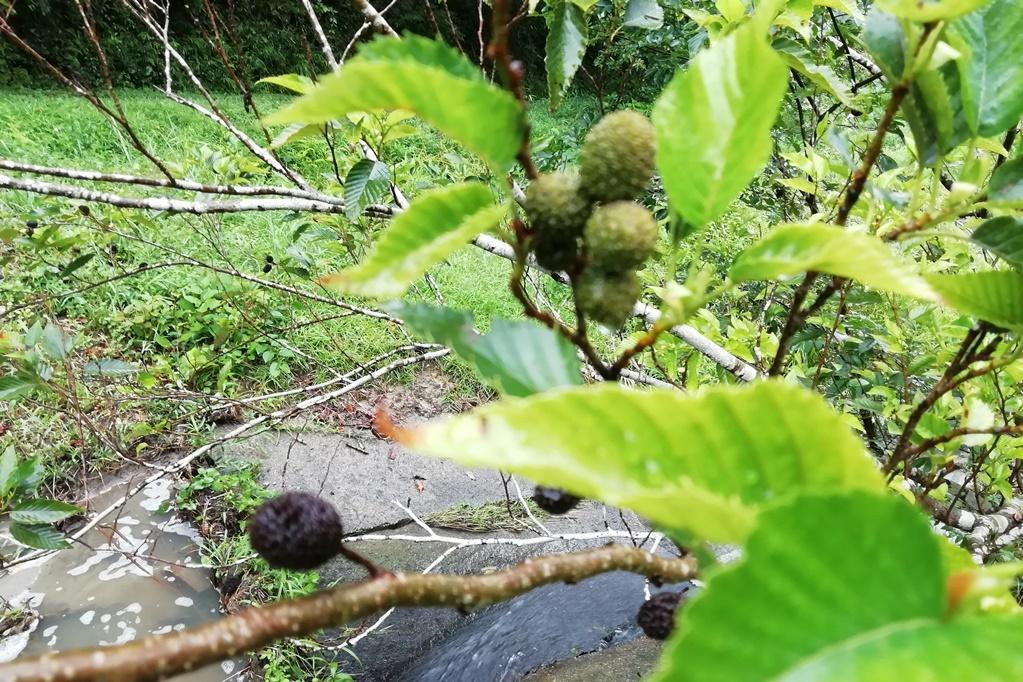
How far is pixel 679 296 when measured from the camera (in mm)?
446

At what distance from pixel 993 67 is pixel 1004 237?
0.44ft

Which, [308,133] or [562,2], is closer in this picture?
[562,2]

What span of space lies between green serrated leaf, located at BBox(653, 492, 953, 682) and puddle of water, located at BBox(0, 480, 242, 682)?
2.67 metres

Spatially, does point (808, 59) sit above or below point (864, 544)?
above

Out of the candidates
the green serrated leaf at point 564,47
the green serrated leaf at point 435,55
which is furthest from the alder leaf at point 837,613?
the green serrated leaf at point 564,47

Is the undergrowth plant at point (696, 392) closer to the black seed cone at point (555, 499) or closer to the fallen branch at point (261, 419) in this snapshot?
the black seed cone at point (555, 499)

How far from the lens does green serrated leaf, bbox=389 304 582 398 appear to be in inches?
15.7

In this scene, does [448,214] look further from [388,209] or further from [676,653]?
[388,209]

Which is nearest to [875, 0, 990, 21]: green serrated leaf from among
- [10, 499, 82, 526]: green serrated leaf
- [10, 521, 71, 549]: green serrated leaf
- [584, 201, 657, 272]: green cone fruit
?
[584, 201, 657, 272]: green cone fruit

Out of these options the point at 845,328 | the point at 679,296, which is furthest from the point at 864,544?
the point at 845,328

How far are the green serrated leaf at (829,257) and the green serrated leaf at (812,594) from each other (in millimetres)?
190

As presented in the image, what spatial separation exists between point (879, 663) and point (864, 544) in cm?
4

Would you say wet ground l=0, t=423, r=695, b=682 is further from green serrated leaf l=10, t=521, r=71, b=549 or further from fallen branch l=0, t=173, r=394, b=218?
fallen branch l=0, t=173, r=394, b=218

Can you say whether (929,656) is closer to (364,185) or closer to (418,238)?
(418,238)
